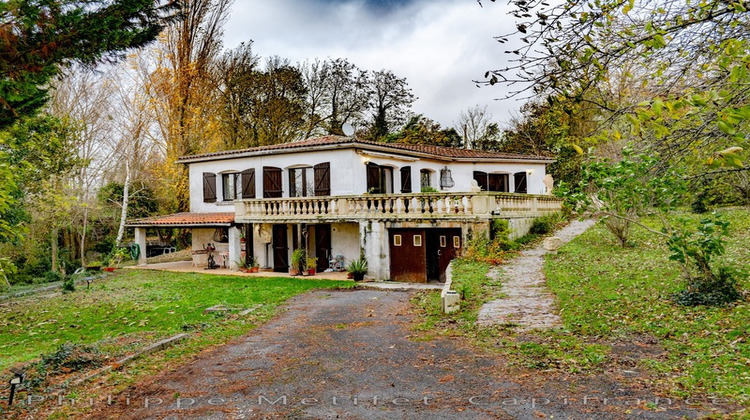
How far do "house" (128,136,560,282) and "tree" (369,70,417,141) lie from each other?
1432 cm

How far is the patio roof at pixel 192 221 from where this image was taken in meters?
20.8

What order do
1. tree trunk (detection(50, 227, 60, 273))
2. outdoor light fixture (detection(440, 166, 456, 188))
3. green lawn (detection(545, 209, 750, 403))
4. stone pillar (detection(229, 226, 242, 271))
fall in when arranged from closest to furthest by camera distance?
green lawn (detection(545, 209, 750, 403)), stone pillar (detection(229, 226, 242, 271)), outdoor light fixture (detection(440, 166, 456, 188)), tree trunk (detection(50, 227, 60, 273))

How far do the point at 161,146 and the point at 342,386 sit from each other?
2654 centimetres

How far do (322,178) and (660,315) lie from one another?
48.0 ft

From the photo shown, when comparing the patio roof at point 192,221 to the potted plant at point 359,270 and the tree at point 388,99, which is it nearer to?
the potted plant at point 359,270

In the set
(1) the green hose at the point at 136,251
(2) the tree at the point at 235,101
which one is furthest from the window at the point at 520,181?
(1) the green hose at the point at 136,251

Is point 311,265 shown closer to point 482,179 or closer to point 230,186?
point 230,186

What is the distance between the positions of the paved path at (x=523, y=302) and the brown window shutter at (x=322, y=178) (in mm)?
8638

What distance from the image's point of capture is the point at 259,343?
29.5 feet

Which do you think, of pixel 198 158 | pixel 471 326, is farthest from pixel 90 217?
pixel 471 326

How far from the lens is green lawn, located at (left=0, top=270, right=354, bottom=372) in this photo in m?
9.94

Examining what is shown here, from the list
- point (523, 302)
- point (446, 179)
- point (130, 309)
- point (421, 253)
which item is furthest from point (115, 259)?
point (523, 302)

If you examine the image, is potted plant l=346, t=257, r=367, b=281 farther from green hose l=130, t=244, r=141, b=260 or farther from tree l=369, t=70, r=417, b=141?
tree l=369, t=70, r=417, b=141

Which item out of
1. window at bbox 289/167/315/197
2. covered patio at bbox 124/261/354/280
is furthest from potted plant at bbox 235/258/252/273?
window at bbox 289/167/315/197
